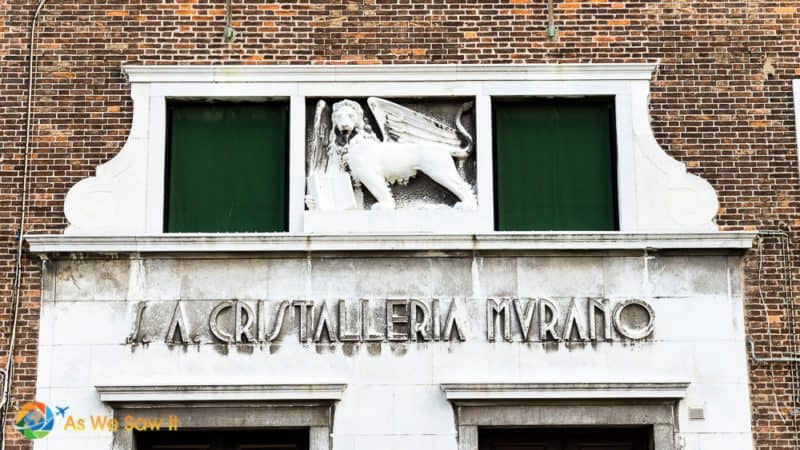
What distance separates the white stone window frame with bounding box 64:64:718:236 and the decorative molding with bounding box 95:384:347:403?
1.93 metres

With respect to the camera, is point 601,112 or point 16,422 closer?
point 16,422

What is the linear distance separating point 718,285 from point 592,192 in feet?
6.25

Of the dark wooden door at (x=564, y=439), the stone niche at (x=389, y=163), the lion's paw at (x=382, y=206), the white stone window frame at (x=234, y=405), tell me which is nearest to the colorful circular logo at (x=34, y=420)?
the white stone window frame at (x=234, y=405)

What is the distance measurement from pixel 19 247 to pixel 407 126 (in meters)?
4.91

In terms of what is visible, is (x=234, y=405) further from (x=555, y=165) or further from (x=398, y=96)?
(x=555, y=165)


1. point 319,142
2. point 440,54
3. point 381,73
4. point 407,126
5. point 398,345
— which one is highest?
point 440,54

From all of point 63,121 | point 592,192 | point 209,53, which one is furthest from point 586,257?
point 63,121

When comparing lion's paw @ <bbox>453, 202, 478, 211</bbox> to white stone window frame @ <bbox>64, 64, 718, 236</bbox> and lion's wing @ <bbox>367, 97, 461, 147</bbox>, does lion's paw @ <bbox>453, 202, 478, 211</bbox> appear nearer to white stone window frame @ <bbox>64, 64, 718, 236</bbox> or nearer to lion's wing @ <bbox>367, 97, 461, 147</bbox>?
white stone window frame @ <bbox>64, 64, 718, 236</bbox>

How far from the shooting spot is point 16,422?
16125 millimetres

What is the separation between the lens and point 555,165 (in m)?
17.2

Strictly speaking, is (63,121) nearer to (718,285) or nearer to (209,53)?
(209,53)

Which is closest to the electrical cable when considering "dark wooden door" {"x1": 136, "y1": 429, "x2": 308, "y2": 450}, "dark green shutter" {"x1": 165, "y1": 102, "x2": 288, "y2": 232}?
"dark wooden door" {"x1": 136, "y1": 429, "x2": 308, "y2": 450}

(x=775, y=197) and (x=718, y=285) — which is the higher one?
(x=775, y=197)

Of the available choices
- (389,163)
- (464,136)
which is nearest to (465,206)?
(464,136)
